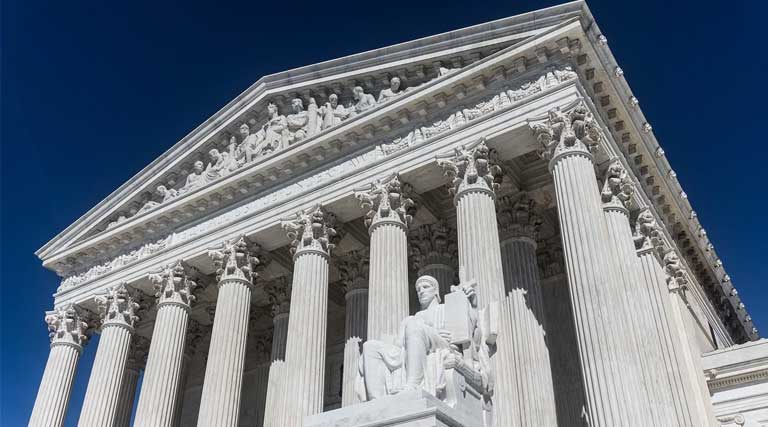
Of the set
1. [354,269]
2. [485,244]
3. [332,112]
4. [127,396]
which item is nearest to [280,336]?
[354,269]

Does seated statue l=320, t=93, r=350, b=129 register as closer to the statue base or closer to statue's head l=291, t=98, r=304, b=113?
statue's head l=291, t=98, r=304, b=113

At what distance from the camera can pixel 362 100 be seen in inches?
1044

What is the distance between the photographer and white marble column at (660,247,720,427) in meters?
23.1

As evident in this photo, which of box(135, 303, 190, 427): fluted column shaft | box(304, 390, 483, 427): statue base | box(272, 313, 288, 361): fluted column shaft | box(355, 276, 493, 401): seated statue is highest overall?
box(272, 313, 288, 361): fluted column shaft

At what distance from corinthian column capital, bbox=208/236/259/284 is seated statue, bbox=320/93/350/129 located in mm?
5497

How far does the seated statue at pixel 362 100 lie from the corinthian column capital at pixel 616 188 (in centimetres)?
854

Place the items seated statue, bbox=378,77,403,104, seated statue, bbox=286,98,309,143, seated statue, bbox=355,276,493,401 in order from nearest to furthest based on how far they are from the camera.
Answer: seated statue, bbox=355,276,493,401
seated statue, bbox=378,77,403,104
seated statue, bbox=286,98,309,143

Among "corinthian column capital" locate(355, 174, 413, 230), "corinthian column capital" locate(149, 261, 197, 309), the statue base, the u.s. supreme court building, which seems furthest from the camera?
"corinthian column capital" locate(149, 261, 197, 309)

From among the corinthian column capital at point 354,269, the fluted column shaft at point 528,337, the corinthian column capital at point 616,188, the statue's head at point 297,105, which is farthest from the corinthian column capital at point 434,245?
the statue's head at point 297,105

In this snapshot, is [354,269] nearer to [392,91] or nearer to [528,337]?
[392,91]

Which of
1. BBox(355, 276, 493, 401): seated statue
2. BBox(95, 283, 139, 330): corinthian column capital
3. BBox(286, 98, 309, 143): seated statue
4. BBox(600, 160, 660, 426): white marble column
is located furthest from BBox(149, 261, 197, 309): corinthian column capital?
BBox(355, 276, 493, 401): seated statue

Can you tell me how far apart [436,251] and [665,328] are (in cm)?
839

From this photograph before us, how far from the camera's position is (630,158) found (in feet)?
85.1

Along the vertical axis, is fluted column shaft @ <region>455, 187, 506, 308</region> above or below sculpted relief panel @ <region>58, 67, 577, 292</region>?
below
